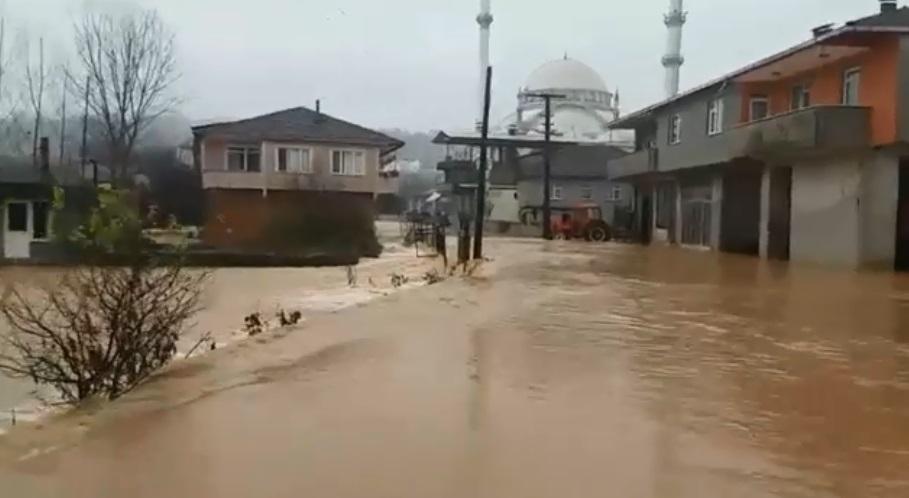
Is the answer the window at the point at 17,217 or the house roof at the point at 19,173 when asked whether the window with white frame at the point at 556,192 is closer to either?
the house roof at the point at 19,173

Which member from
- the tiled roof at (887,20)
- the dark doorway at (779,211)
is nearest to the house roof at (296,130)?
the dark doorway at (779,211)

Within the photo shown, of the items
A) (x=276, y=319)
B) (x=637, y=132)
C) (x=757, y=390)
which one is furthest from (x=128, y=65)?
(x=757, y=390)

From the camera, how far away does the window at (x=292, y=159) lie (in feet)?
181

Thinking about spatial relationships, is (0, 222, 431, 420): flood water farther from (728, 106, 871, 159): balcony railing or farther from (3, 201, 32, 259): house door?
(728, 106, 871, 159): balcony railing

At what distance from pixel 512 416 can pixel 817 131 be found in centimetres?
2156

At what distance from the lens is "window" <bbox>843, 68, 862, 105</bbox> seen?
1148 inches

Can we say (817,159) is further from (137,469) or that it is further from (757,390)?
(137,469)

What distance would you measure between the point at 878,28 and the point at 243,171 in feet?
114

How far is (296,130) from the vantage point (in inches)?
2183

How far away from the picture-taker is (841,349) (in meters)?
12.9

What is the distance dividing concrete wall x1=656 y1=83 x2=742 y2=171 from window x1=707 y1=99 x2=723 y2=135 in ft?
0.63

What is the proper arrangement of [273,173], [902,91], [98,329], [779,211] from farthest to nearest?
[273,173] < [779,211] < [902,91] < [98,329]

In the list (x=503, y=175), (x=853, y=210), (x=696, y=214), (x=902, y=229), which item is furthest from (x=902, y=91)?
(x=503, y=175)

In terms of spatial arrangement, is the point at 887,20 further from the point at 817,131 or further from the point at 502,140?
the point at 502,140
